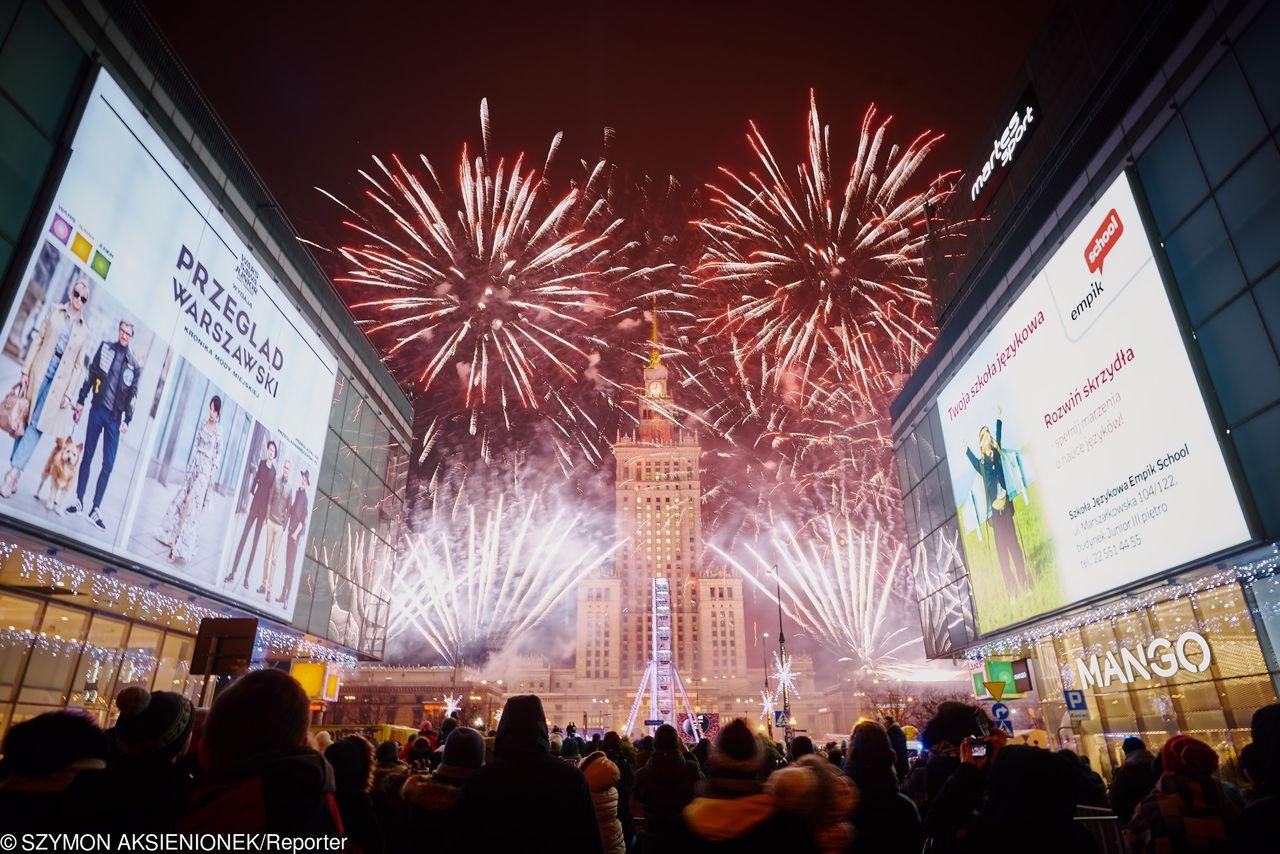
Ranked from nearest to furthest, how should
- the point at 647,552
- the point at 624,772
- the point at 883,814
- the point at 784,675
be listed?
the point at 883,814 → the point at 624,772 → the point at 784,675 → the point at 647,552

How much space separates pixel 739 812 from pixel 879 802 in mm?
2569

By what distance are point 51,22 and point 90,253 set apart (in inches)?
173

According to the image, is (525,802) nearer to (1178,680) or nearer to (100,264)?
(100,264)

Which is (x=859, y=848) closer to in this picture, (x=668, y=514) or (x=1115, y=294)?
(x=1115, y=294)

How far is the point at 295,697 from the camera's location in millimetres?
3084

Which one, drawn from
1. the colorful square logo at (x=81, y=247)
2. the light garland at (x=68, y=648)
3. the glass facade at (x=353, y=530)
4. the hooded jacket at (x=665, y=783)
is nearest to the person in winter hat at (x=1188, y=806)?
the hooded jacket at (x=665, y=783)

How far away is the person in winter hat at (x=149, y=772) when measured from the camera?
11.1ft

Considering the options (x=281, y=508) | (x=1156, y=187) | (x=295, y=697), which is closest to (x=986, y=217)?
(x=1156, y=187)

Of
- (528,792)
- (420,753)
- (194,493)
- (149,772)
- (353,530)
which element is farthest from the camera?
(353,530)

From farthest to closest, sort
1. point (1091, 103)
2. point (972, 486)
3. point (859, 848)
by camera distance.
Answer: point (972, 486) → point (1091, 103) → point (859, 848)

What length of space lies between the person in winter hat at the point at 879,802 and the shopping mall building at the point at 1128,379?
13692 mm

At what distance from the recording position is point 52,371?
1305 centimetres

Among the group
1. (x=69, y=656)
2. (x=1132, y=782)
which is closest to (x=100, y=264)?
(x=69, y=656)

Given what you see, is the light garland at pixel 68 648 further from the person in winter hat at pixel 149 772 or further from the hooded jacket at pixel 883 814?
the hooded jacket at pixel 883 814
